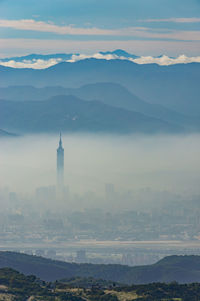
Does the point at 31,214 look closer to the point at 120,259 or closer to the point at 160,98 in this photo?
the point at 120,259

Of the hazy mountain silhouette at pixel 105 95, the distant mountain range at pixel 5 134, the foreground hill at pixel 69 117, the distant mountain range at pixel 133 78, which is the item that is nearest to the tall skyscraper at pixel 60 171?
the foreground hill at pixel 69 117

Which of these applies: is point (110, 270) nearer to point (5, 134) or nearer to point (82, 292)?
point (82, 292)

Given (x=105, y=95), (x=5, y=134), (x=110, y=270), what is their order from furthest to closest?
(x=105, y=95) → (x=5, y=134) → (x=110, y=270)

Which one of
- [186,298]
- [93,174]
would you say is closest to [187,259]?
[186,298]

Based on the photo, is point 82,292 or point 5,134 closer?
point 82,292

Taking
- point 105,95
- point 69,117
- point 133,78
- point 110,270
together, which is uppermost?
point 133,78

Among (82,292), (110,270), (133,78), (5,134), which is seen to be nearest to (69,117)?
(5,134)

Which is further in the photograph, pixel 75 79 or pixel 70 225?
pixel 75 79
